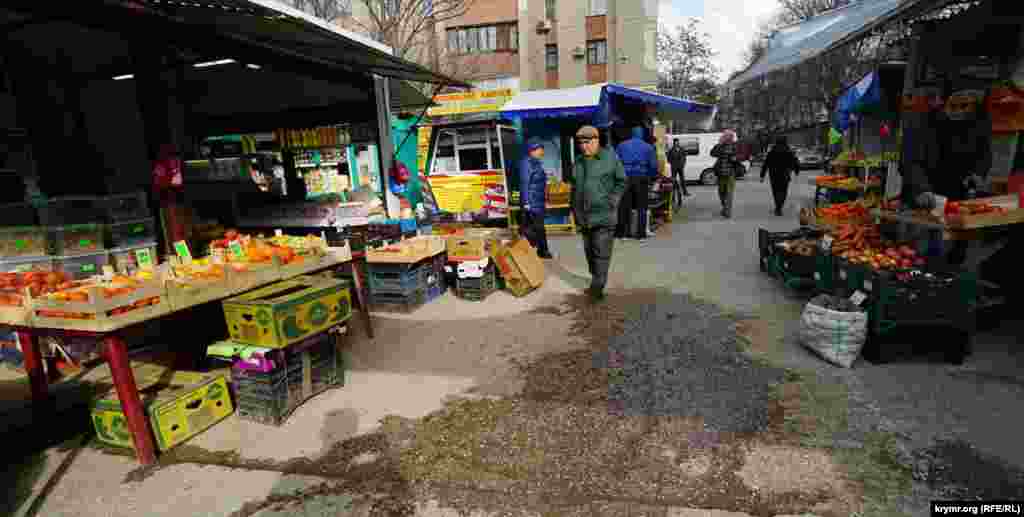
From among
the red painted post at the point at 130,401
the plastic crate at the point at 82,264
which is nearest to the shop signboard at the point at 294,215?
the plastic crate at the point at 82,264

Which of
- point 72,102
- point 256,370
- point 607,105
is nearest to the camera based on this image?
point 256,370

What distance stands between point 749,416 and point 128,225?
21.3 feet

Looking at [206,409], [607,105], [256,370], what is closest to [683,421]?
[256,370]

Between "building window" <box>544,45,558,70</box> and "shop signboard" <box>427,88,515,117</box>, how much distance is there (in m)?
22.7

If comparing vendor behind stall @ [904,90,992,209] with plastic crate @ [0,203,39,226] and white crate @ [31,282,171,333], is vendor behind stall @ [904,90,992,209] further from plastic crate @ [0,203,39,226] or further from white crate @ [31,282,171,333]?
plastic crate @ [0,203,39,226]

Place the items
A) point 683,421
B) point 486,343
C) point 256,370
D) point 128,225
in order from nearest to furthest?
point 683,421
point 256,370
point 486,343
point 128,225

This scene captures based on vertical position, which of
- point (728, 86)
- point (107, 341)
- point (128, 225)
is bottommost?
point (107, 341)

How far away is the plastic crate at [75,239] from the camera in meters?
5.20

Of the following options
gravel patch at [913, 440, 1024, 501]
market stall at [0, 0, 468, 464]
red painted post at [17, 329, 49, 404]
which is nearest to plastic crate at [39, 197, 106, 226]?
market stall at [0, 0, 468, 464]

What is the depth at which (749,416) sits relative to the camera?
3.43m

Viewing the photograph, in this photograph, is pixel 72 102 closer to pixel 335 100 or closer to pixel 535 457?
pixel 335 100

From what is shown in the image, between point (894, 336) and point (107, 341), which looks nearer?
point (107, 341)

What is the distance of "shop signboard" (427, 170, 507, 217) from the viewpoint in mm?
12758

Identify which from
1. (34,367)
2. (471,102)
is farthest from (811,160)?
(34,367)
